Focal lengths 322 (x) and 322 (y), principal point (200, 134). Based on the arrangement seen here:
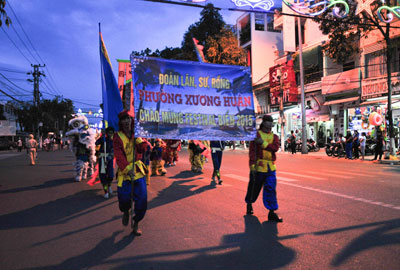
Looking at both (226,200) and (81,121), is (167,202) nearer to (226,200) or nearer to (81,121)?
(226,200)

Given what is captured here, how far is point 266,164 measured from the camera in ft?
16.7

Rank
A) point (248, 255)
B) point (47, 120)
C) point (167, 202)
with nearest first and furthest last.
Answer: point (248, 255), point (167, 202), point (47, 120)

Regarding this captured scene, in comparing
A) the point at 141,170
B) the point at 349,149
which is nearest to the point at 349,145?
the point at 349,149

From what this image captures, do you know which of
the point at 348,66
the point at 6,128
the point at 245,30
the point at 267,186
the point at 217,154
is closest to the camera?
the point at 267,186

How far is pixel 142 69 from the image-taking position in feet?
15.9

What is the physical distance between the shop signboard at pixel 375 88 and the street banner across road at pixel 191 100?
17166 millimetres

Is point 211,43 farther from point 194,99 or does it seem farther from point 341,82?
point 194,99

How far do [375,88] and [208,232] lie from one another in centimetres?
1924

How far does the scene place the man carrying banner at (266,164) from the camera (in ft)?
16.4

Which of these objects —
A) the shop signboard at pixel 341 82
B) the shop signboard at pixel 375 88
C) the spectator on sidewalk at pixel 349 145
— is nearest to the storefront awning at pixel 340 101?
the shop signboard at pixel 341 82

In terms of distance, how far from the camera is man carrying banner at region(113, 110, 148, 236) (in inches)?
174

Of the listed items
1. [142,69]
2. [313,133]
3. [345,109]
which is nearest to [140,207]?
[142,69]

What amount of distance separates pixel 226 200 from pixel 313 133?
924 inches

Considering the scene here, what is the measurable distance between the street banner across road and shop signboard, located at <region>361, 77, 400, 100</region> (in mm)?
17166
